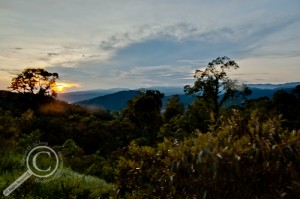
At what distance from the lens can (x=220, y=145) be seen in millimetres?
4945

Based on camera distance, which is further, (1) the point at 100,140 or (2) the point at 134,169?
(1) the point at 100,140

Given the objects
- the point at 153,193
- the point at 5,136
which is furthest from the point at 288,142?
the point at 5,136

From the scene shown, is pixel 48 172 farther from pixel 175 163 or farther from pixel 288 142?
pixel 288 142

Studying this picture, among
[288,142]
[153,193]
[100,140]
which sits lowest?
[100,140]

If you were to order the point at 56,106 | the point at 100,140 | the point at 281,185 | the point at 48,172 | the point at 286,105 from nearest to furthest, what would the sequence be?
the point at 281,185 < the point at 48,172 < the point at 100,140 < the point at 286,105 < the point at 56,106

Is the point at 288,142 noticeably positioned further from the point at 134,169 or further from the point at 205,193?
the point at 134,169

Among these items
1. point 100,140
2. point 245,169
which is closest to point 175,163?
point 245,169

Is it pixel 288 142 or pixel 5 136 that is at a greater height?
pixel 288 142

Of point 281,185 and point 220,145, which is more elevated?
point 220,145

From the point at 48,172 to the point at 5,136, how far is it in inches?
264

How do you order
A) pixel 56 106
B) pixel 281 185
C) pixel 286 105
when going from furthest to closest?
pixel 56 106 < pixel 286 105 < pixel 281 185

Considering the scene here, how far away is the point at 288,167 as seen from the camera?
4.73 m

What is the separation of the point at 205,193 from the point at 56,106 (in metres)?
90.0

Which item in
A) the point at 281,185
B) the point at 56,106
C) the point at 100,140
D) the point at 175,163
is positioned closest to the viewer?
the point at 281,185
